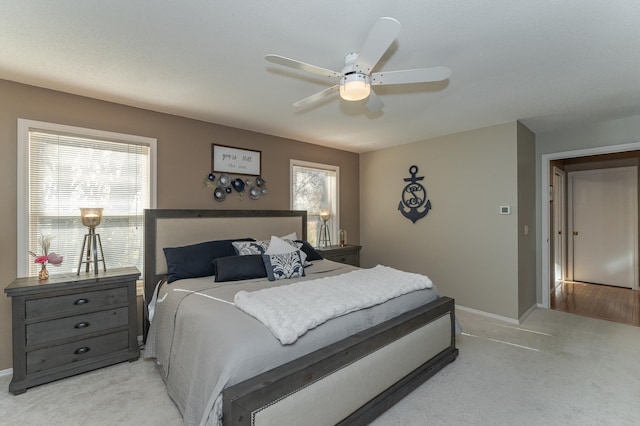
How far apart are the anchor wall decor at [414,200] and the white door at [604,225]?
3.38 metres

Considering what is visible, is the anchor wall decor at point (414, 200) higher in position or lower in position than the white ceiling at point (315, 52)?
lower

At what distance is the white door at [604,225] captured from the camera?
5.06 metres

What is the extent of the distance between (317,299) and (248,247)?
1472 mm

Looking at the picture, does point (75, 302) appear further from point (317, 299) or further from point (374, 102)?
point (374, 102)

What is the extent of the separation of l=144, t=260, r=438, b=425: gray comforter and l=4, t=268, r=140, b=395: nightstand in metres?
0.28

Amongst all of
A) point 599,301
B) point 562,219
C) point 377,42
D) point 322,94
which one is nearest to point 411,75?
point 377,42

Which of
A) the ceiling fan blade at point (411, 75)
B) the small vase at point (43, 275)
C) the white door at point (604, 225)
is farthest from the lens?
the white door at point (604, 225)

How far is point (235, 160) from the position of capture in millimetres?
3930

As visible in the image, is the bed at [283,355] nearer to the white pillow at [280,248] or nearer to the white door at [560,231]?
the white pillow at [280,248]

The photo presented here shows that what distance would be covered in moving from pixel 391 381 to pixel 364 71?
7.00 feet

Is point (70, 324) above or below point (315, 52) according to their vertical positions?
below

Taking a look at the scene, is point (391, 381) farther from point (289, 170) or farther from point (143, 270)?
point (289, 170)

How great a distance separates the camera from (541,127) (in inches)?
156

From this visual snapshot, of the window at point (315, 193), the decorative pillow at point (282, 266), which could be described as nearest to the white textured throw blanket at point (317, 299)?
the decorative pillow at point (282, 266)
